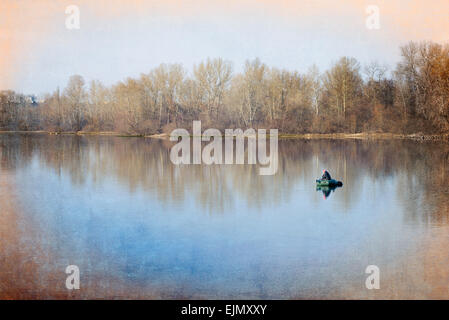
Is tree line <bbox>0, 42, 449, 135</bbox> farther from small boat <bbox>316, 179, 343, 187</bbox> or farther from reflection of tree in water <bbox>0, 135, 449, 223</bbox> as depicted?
small boat <bbox>316, 179, 343, 187</bbox>

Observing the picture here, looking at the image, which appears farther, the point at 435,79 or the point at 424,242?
the point at 435,79

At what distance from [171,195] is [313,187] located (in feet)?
13.3

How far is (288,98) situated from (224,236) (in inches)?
1613

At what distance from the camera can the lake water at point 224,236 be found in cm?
507

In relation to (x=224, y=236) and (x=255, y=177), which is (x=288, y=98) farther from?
(x=224, y=236)

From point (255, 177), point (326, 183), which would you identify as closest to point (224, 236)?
point (326, 183)

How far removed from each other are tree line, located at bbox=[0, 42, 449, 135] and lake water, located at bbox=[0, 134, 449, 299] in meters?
27.7

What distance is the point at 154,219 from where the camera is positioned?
8078 mm

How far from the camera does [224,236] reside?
22.8 feet

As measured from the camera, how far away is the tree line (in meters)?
37.8

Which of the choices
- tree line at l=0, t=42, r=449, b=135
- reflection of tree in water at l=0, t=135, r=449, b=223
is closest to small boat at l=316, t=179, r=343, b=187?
reflection of tree in water at l=0, t=135, r=449, b=223

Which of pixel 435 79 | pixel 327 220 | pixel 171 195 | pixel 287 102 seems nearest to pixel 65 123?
pixel 287 102

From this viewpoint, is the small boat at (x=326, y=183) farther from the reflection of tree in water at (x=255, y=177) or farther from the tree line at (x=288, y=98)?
the tree line at (x=288, y=98)

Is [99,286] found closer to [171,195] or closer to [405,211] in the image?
[171,195]
